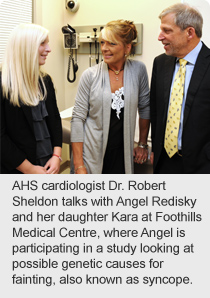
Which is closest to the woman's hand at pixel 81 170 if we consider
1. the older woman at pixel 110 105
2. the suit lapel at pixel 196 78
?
the older woman at pixel 110 105

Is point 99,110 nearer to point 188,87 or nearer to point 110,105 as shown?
point 110,105

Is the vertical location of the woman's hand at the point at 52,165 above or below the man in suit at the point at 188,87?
below

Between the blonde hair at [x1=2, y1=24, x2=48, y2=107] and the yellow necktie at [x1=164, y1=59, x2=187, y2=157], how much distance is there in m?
0.70

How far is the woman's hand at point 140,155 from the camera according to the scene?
1.99 m

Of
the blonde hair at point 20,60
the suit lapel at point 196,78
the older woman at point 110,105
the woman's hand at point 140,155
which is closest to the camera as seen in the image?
the blonde hair at point 20,60

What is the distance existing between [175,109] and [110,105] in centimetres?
34

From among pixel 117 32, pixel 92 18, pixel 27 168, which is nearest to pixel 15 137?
pixel 27 168

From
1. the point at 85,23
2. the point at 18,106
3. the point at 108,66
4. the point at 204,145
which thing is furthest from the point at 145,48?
the point at 18,106

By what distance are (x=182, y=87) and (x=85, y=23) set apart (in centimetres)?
215

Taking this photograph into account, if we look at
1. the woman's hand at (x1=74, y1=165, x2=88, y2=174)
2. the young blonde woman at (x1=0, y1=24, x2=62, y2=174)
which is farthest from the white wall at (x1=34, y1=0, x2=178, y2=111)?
the woman's hand at (x1=74, y1=165, x2=88, y2=174)

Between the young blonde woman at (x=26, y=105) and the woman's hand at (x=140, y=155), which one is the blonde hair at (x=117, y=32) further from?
the woman's hand at (x=140, y=155)

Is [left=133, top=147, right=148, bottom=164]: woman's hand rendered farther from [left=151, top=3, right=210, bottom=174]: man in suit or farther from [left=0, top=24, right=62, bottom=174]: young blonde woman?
[left=0, top=24, right=62, bottom=174]: young blonde woman

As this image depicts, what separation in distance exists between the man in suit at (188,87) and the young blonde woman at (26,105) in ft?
1.96

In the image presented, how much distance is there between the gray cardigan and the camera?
170 cm
